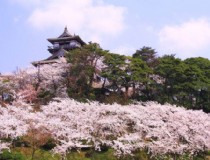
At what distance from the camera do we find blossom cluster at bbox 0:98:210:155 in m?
27.2

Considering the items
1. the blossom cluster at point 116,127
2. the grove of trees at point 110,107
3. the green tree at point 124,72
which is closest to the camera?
the blossom cluster at point 116,127

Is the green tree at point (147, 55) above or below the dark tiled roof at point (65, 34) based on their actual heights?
below

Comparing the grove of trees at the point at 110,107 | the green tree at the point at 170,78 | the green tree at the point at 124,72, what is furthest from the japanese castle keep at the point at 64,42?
the green tree at the point at 170,78

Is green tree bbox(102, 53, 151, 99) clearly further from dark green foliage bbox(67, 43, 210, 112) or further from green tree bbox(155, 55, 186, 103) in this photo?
green tree bbox(155, 55, 186, 103)

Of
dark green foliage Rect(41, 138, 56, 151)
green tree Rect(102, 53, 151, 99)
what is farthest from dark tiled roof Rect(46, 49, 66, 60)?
dark green foliage Rect(41, 138, 56, 151)

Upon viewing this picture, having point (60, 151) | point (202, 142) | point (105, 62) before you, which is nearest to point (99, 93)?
point (105, 62)

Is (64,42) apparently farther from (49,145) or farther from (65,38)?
(49,145)

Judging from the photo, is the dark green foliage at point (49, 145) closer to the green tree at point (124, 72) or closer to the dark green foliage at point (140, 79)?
the dark green foliage at point (140, 79)

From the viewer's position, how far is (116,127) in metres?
29.1

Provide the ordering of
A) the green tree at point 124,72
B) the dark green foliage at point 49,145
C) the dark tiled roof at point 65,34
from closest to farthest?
the dark green foliage at point 49,145, the green tree at point 124,72, the dark tiled roof at point 65,34

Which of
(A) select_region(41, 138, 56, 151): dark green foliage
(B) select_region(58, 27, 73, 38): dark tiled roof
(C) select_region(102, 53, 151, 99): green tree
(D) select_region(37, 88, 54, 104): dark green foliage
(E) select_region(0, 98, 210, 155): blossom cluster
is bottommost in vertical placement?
(A) select_region(41, 138, 56, 151): dark green foliage

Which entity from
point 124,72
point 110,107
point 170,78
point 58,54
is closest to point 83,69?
point 124,72

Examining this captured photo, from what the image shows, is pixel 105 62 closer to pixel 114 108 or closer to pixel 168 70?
pixel 168 70

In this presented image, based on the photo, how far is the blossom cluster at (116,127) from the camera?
27203 millimetres
